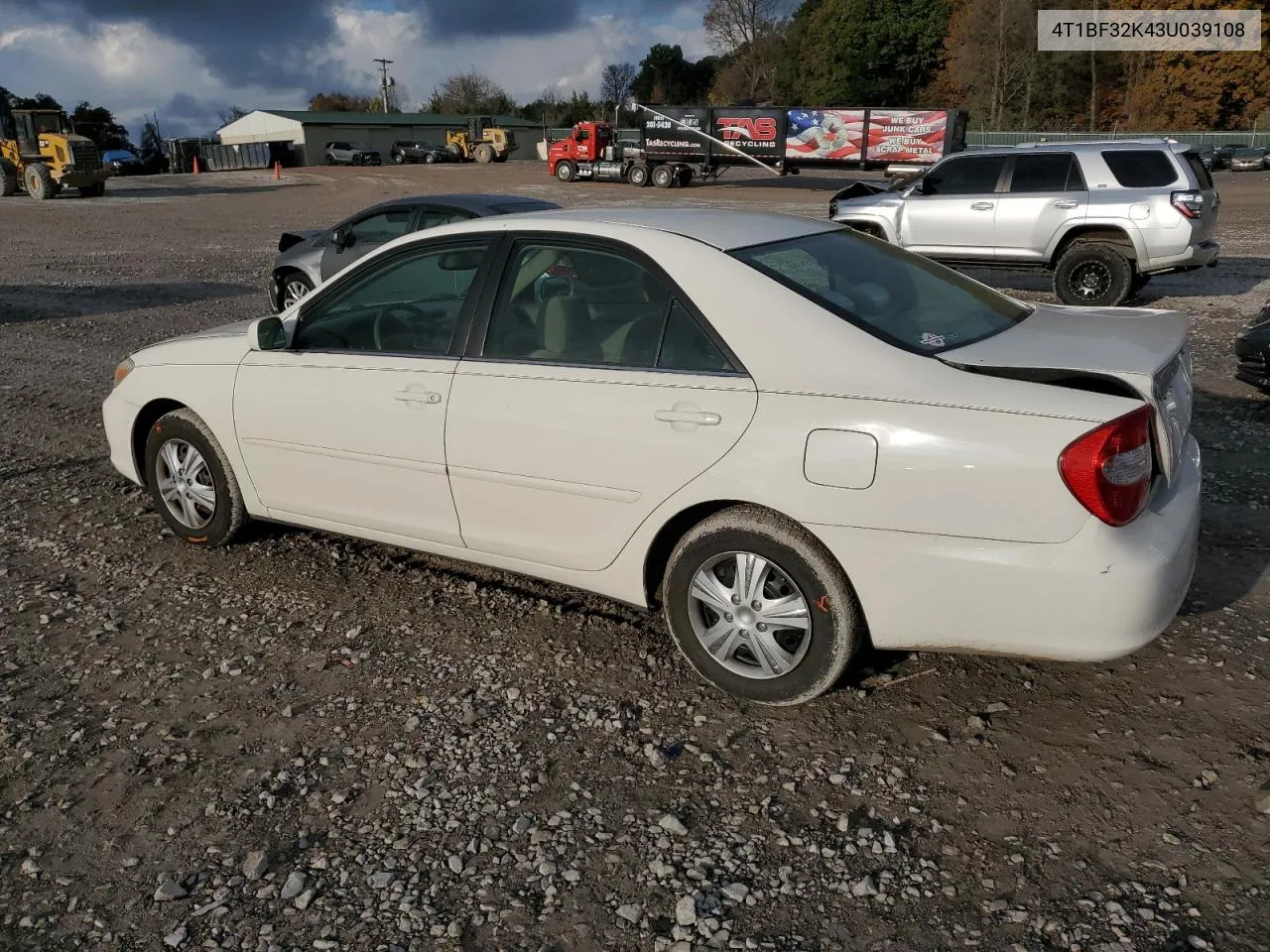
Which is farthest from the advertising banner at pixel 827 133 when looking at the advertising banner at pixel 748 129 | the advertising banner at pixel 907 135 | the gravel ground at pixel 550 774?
the gravel ground at pixel 550 774

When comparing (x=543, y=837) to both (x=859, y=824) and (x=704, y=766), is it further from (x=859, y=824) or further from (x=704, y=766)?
(x=859, y=824)

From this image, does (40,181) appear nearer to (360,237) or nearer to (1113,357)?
(360,237)

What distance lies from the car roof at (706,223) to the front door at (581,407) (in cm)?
18

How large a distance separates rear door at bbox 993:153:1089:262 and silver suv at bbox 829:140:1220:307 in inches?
0.4

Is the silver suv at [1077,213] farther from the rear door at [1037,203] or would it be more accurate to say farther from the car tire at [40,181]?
the car tire at [40,181]

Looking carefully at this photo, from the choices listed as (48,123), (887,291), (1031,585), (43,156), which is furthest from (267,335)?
(48,123)

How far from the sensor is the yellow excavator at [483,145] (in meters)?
64.3

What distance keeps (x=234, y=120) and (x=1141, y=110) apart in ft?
244

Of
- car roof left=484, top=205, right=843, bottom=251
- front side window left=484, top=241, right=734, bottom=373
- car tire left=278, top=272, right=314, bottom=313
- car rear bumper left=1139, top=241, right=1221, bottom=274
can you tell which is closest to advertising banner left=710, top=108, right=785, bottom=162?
car rear bumper left=1139, top=241, right=1221, bottom=274

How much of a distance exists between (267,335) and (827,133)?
119 feet

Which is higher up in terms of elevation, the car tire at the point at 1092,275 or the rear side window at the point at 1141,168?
the rear side window at the point at 1141,168

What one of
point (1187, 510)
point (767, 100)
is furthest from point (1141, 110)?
point (1187, 510)

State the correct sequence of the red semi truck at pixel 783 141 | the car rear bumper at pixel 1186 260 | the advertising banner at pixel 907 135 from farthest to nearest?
the red semi truck at pixel 783 141 < the advertising banner at pixel 907 135 < the car rear bumper at pixel 1186 260

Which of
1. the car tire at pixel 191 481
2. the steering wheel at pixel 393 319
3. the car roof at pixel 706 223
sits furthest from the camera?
the car tire at pixel 191 481
